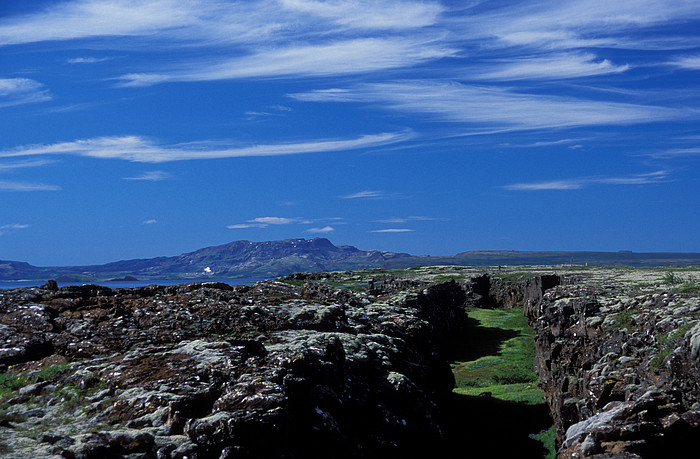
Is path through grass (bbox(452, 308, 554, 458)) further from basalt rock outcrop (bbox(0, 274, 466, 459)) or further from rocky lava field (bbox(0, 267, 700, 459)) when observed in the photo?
basalt rock outcrop (bbox(0, 274, 466, 459))

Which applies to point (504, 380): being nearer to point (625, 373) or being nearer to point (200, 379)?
point (625, 373)

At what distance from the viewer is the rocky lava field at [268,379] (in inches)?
586

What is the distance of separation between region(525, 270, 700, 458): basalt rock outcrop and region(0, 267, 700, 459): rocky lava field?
65 millimetres

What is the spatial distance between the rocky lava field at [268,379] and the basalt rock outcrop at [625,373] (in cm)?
7

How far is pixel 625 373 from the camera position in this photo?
72.1ft

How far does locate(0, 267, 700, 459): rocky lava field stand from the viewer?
586 inches

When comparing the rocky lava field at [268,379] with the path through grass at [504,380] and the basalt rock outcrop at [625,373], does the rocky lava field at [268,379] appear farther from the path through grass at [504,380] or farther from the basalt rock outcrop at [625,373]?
the path through grass at [504,380]

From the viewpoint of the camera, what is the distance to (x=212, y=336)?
908 inches

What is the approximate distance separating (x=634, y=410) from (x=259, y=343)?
12.7 m

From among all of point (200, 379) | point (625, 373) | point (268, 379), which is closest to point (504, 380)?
point (625, 373)

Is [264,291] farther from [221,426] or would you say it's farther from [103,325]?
[221,426]

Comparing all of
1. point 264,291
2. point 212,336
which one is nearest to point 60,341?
point 212,336

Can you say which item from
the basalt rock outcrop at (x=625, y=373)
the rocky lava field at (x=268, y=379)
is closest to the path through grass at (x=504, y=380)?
the basalt rock outcrop at (x=625, y=373)

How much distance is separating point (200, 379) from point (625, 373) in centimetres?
1652
